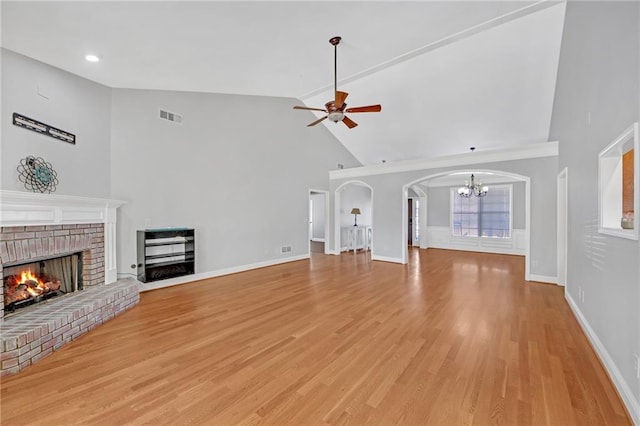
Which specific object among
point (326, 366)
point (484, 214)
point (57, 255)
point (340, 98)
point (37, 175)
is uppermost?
point (340, 98)

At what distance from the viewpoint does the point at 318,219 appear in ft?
36.2

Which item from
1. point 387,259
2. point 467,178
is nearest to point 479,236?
point 467,178

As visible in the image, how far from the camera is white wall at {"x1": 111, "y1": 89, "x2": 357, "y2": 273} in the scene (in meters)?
4.41

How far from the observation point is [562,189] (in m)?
4.64

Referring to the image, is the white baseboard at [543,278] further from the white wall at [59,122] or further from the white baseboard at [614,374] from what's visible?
the white wall at [59,122]

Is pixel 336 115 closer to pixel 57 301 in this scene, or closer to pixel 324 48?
pixel 324 48

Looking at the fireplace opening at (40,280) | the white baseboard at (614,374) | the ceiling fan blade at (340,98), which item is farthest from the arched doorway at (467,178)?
the fireplace opening at (40,280)

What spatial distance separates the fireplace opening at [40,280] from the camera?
2.95 m

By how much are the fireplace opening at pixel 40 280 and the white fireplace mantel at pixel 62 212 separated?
379 mm

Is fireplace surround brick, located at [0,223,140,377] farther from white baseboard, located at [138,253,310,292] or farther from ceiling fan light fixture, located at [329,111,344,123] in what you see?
ceiling fan light fixture, located at [329,111,344,123]

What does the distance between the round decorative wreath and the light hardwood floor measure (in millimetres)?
1826

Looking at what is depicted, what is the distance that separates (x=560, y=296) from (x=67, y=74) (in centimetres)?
780

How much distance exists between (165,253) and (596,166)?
19.6 ft

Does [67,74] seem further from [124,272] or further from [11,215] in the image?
[124,272]
